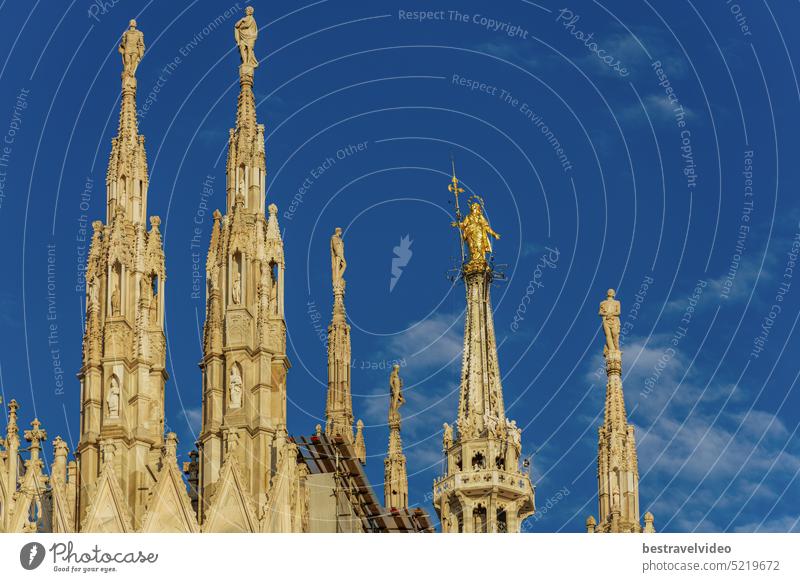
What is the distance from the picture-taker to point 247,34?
91062 millimetres

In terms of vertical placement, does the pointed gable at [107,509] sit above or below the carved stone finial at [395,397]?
below

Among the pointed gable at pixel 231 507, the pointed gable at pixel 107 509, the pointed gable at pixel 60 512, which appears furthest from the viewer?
the pointed gable at pixel 60 512

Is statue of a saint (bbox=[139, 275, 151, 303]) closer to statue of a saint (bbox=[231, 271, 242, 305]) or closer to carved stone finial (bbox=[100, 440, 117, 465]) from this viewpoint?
statue of a saint (bbox=[231, 271, 242, 305])

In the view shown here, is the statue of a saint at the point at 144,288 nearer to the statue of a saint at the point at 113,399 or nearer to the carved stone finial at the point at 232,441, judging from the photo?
the statue of a saint at the point at 113,399

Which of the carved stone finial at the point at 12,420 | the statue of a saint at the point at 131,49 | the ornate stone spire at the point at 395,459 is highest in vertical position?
the statue of a saint at the point at 131,49

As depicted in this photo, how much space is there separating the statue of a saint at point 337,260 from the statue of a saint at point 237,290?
652 inches

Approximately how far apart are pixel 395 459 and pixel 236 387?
19777 millimetres

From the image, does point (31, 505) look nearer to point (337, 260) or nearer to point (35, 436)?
point (35, 436)

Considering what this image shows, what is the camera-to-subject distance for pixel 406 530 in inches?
3691

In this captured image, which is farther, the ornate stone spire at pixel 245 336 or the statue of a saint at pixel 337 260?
the statue of a saint at pixel 337 260
